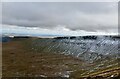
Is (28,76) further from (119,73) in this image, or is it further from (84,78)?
(119,73)

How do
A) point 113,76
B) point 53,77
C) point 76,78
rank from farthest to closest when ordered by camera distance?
point 53,77, point 76,78, point 113,76

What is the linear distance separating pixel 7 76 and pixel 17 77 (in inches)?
67.5

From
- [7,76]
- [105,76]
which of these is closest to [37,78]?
[7,76]

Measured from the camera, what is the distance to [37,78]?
26422mm

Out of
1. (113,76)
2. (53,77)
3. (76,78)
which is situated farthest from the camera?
(53,77)

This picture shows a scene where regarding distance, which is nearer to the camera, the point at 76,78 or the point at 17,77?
the point at 76,78

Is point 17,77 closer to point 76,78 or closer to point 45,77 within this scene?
point 45,77

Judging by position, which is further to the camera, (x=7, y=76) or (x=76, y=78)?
(x=7, y=76)

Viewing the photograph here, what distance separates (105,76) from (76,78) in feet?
12.2

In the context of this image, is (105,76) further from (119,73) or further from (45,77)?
(45,77)

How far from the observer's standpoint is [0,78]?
26.2 metres

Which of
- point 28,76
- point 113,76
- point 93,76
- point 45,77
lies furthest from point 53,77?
point 113,76

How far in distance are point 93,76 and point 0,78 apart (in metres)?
12.0

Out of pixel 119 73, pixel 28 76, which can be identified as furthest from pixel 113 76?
pixel 28 76
